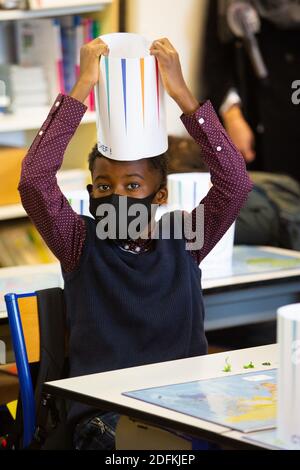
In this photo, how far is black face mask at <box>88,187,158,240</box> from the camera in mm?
2156

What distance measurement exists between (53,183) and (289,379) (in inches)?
29.9

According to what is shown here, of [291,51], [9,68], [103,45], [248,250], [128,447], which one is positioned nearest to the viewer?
[128,447]

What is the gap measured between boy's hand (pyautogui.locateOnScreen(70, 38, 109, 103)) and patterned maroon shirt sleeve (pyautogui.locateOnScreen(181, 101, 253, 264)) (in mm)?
206

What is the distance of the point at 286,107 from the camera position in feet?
16.5

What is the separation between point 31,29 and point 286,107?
129 cm

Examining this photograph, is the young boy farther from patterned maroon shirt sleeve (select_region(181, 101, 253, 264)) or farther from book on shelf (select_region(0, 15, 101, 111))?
book on shelf (select_region(0, 15, 101, 111))

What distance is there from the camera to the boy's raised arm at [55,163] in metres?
2.12

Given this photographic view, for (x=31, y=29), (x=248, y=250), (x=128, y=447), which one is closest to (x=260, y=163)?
(x=31, y=29)

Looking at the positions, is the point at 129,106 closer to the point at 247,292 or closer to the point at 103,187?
the point at 103,187

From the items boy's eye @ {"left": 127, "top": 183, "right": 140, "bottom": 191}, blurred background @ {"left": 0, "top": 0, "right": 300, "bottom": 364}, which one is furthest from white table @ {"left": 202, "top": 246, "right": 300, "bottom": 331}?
boy's eye @ {"left": 127, "top": 183, "right": 140, "bottom": 191}

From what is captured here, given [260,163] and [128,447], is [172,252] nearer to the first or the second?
[128,447]

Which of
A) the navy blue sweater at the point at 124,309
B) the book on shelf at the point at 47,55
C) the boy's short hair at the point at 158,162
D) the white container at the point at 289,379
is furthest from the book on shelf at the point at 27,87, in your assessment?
the white container at the point at 289,379

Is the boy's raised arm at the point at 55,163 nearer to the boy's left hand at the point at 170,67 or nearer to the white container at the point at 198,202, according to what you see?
the boy's left hand at the point at 170,67

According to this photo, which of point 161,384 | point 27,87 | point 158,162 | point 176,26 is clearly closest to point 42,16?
point 27,87
